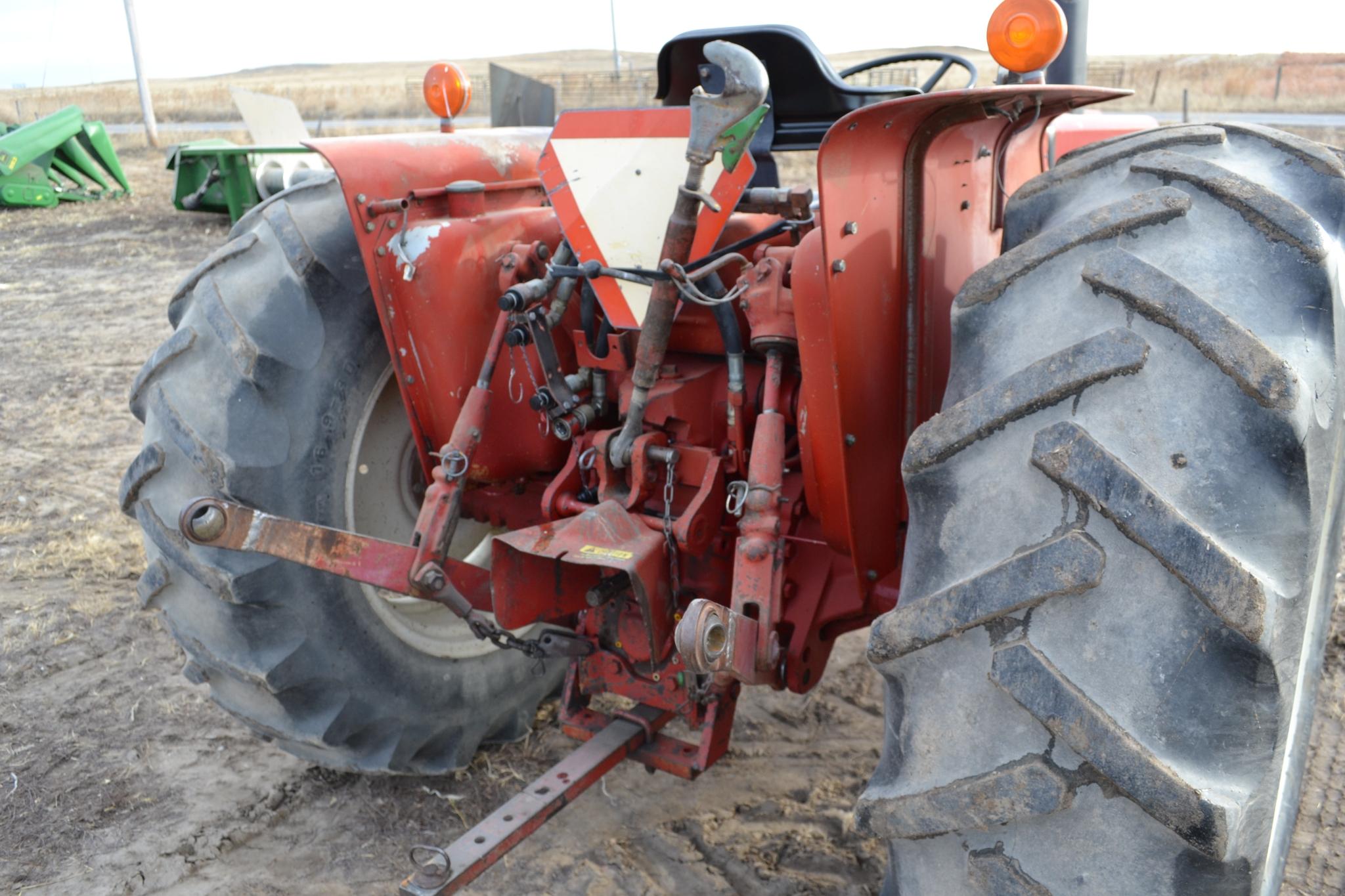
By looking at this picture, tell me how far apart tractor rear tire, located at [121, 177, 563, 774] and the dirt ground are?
369 mm

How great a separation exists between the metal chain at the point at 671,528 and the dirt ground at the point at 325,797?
0.80 metres

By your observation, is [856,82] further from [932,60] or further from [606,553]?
[606,553]

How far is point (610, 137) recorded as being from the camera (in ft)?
6.92

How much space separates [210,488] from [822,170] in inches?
56.1

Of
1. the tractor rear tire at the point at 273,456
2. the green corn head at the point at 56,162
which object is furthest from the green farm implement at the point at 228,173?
the tractor rear tire at the point at 273,456

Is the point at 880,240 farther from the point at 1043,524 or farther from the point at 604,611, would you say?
the point at 604,611

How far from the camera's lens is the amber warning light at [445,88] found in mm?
2682

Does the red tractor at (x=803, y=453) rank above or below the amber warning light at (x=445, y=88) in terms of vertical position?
below

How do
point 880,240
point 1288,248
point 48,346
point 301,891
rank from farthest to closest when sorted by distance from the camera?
point 48,346, point 301,891, point 880,240, point 1288,248

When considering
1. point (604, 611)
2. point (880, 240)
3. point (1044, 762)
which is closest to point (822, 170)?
point (880, 240)

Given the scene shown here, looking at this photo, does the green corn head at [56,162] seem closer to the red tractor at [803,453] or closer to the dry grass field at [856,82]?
the dry grass field at [856,82]

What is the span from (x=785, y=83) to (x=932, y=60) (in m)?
0.43

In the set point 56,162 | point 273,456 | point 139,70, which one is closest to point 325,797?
point 273,456

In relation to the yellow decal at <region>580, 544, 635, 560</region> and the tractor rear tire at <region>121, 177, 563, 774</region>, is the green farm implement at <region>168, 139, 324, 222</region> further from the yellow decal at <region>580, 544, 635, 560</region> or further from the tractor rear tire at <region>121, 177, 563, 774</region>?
the yellow decal at <region>580, 544, 635, 560</region>
